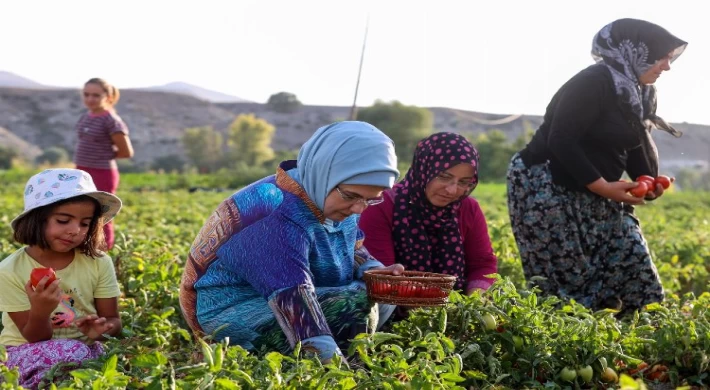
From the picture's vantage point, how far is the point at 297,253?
96.7 inches

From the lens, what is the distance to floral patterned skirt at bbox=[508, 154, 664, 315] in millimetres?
3740

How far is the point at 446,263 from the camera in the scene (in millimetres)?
3475

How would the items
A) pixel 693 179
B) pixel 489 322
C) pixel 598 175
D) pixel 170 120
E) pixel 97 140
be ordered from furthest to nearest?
pixel 170 120 → pixel 693 179 → pixel 97 140 → pixel 598 175 → pixel 489 322

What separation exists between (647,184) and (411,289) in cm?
156

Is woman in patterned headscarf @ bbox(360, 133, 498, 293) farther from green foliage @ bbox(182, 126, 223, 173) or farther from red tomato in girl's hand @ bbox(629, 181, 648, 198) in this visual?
green foliage @ bbox(182, 126, 223, 173)

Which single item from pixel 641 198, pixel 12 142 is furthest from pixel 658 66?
pixel 12 142

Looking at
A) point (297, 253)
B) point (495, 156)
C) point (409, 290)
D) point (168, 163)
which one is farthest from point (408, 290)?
point (168, 163)

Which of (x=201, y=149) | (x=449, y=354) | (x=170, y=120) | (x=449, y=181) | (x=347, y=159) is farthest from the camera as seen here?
(x=170, y=120)

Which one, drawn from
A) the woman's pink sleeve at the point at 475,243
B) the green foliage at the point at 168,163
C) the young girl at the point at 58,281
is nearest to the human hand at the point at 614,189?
the woman's pink sleeve at the point at 475,243

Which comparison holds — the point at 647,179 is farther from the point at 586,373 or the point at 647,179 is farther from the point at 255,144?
the point at 255,144

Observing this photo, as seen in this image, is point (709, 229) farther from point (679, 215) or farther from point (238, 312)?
point (238, 312)

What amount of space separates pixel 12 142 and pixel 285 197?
45340mm

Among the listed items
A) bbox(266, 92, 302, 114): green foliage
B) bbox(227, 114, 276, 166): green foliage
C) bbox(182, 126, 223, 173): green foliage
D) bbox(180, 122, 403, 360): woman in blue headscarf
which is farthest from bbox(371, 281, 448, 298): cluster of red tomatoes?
bbox(266, 92, 302, 114): green foliage

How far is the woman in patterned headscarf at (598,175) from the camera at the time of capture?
357 centimetres
